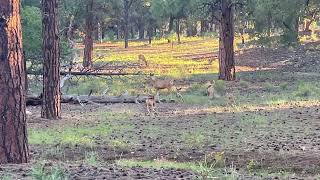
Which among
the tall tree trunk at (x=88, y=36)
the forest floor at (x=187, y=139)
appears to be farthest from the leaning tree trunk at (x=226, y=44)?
the tall tree trunk at (x=88, y=36)

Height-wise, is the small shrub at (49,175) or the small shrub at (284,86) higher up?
the small shrub at (49,175)

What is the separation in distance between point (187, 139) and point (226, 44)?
19.0 meters

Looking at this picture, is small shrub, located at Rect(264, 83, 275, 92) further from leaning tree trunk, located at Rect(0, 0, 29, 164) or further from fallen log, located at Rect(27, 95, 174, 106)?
leaning tree trunk, located at Rect(0, 0, 29, 164)

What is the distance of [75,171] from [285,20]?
32352 millimetres

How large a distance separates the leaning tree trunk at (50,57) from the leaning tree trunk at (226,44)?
49.3 ft

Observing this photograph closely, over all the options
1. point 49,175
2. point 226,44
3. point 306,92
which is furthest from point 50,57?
point 226,44

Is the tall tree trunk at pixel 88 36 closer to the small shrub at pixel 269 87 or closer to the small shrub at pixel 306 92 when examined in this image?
the small shrub at pixel 269 87

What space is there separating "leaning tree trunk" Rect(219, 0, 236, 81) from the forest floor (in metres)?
4.56

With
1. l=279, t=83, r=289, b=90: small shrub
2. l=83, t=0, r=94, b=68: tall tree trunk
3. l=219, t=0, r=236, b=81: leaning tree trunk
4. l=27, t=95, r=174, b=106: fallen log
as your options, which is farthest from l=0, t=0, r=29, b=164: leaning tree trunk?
l=83, t=0, r=94, b=68: tall tree trunk

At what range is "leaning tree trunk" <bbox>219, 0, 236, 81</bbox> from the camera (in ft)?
108

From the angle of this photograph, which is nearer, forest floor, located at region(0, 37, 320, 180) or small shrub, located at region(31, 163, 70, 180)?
small shrub, located at region(31, 163, 70, 180)

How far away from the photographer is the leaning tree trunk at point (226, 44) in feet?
108

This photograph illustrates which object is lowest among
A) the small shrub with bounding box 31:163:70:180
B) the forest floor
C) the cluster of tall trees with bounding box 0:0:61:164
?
the forest floor

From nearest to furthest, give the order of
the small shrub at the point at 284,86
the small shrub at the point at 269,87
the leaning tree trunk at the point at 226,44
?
the small shrub at the point at 269,87
the small shrub at the point at 284,86
the leaning tree trunk at the point at 226,44
